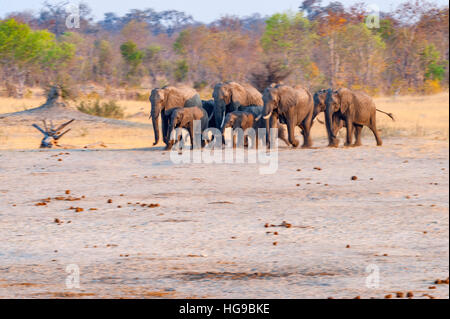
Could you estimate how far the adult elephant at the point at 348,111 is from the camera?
15.1 meters

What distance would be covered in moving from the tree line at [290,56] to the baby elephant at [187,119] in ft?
52.5

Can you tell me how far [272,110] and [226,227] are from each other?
7301 mm

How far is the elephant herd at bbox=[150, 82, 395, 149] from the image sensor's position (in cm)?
1504

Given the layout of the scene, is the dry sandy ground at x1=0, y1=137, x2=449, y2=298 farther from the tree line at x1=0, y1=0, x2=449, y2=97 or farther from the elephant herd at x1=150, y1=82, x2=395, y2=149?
the tree line at x1=0, y1=0, x2=449, y2=97

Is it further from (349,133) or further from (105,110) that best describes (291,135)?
(105,110)

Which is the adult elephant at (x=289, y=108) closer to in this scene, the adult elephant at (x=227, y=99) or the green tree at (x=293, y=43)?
the adult elephant at (x=227, y=99)

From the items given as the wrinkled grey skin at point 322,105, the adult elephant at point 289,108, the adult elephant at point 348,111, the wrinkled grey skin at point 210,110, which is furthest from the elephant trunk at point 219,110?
the adult elephant at point 348,111

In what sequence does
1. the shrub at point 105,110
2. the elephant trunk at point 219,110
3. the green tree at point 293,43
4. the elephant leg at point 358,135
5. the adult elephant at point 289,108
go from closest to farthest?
the adult elephant at point 289,108
the elephant leg at point 358,135
the elephant trunk at point 219,110
the shrub at point 105,110
the green tree at point 293,43

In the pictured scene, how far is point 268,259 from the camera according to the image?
658 centimetres

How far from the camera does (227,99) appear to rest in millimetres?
15703

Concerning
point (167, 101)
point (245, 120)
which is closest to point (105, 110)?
point (167, 101)

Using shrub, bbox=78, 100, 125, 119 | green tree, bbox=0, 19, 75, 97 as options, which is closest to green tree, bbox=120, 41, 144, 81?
green tree, bbox=0, 19, 75, 97

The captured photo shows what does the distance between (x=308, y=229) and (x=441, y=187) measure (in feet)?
10.8
